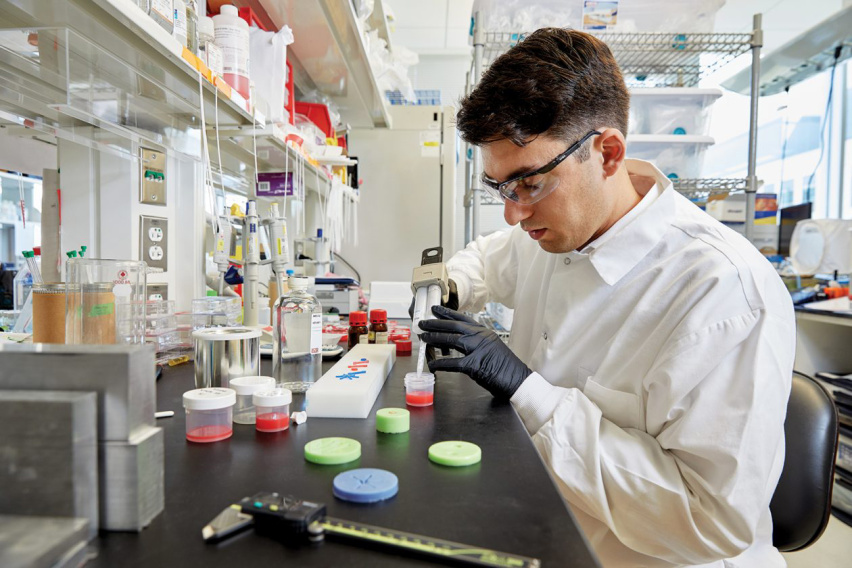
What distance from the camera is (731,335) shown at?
908 millimetres

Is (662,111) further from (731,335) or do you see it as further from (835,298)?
(731,335)

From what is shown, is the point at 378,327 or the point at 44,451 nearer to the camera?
the point at 44,451

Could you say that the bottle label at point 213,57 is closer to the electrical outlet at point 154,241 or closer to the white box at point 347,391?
the electrical outlet at point 154,241

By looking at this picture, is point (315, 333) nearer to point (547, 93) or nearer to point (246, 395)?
point (246, 395)

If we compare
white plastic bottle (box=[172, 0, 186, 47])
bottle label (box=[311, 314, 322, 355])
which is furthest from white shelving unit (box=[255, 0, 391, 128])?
bottle label (box=[311, 314, 322, 355])

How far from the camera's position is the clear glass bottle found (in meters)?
1.07

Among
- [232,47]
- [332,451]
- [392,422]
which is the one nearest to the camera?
[332,451]

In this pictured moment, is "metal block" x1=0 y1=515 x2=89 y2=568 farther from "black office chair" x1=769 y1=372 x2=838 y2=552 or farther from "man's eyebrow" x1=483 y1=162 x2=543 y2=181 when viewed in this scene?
"black office chair" x1=769 y1=372 x2=838 y2=552

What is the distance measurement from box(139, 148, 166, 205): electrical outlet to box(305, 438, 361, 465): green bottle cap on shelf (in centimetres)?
114

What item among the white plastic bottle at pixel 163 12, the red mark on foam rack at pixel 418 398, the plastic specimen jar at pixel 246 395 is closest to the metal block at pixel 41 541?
the plastic specimen jar at pixel 246 395

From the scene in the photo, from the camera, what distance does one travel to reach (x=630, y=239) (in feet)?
3.71

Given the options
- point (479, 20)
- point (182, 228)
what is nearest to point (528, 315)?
point (182, 228)

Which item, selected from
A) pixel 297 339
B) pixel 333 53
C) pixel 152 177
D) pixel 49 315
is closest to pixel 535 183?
pixel 297 339

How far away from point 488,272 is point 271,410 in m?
1.14
